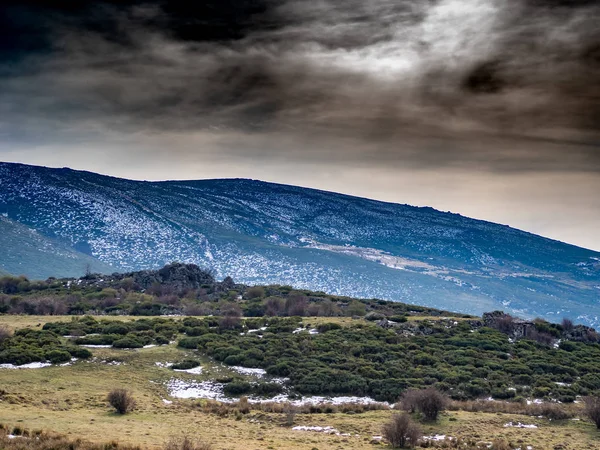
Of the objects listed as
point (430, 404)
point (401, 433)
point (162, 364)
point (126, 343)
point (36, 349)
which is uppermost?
point (430, 404)

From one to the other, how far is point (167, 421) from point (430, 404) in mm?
16817

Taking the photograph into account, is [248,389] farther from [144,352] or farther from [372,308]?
[372,308]

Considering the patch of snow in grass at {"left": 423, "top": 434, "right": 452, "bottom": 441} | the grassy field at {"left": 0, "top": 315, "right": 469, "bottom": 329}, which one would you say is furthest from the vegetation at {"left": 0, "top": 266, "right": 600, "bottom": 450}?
the grassy field at {"left": 0, "top": 315, "right": 469, "bottom": 329}

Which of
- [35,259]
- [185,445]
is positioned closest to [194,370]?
[185,445]

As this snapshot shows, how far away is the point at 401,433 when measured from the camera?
34156 millimetres

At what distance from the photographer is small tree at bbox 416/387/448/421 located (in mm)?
40250

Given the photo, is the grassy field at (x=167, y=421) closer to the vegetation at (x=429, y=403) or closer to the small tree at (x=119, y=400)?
the small tree at (x=119, y=400)

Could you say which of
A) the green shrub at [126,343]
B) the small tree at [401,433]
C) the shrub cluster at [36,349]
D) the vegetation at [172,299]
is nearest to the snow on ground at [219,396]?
the green shrub at [126,343]

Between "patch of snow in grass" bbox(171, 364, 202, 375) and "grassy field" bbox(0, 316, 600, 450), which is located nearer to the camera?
"grassy field" bbox(0, 316, 600, 450)

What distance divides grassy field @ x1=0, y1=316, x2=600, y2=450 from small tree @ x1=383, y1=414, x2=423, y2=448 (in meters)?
1.21

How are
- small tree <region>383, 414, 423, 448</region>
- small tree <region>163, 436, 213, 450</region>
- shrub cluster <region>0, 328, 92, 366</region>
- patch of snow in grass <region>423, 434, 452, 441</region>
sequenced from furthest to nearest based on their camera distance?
shrub cluster <region>0, 328, 92, 366</region>
patch of snow in grass <region>423, 434, 452, 441</region>
small tree <region>383, 414, 423, 448</region>
small tree <region>163, 436, 213, 450</region>

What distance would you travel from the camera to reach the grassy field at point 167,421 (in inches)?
1273

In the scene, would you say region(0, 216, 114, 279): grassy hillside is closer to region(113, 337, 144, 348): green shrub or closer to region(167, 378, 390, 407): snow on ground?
region(113, 337, 144, 348): green shrub

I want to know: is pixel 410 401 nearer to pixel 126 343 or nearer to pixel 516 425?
pixel 516 425
